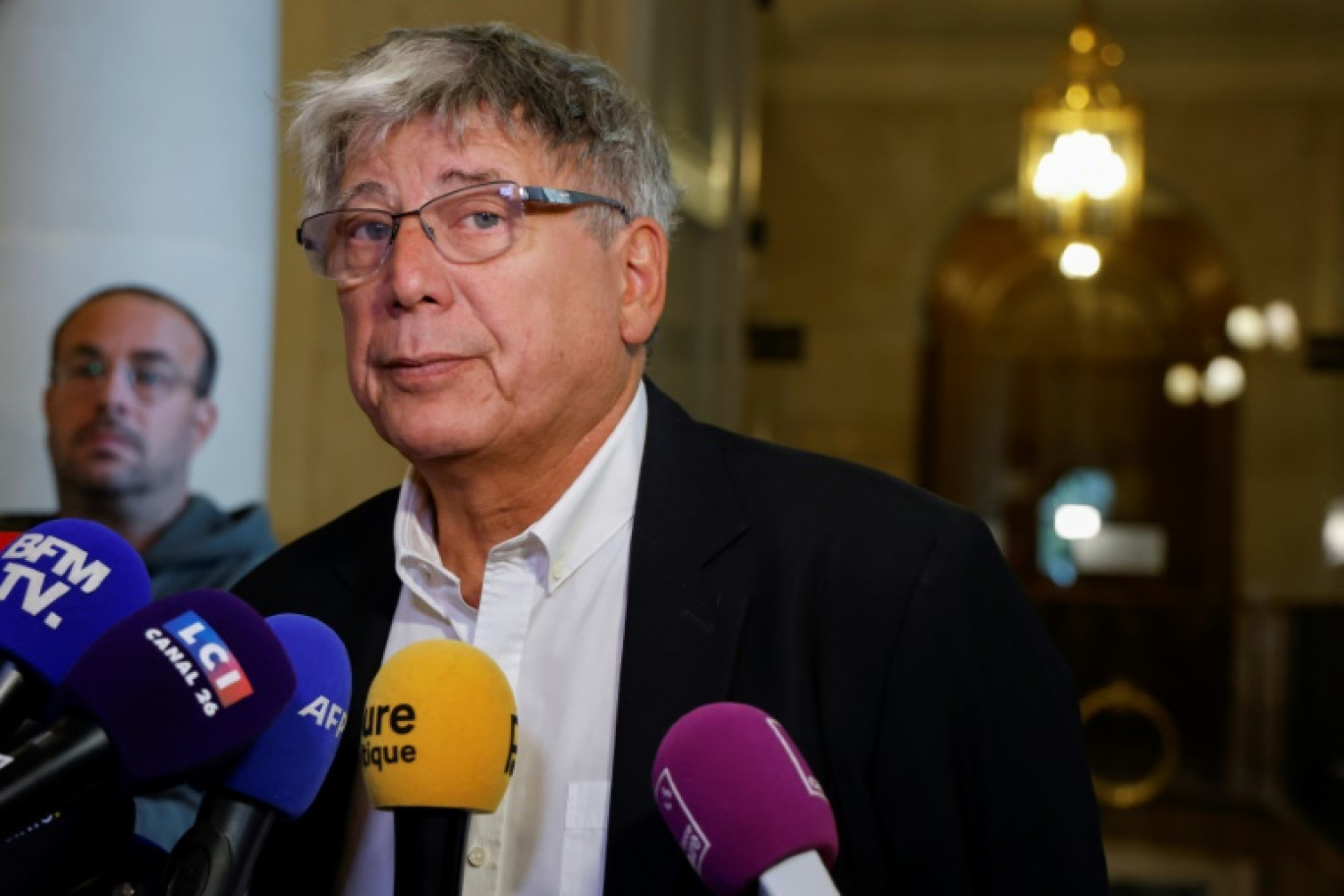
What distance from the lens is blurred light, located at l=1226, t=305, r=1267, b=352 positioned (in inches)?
452

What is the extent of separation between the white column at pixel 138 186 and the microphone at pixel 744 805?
2.48 metres

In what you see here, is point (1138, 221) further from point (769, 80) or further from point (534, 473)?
point (534, 473)

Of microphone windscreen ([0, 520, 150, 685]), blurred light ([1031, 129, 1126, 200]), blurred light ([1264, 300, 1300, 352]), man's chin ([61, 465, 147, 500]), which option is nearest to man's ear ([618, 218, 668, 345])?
microphone windscreen ([0, 520, 150, 685])

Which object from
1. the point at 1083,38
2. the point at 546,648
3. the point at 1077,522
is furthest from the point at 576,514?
the point at 1077,522

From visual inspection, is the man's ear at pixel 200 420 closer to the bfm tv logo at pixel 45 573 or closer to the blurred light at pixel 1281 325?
the bfm tv logo at pixel 45 573

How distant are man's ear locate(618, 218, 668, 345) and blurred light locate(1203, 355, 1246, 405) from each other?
10260mm

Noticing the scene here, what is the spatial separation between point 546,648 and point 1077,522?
10.8 meters

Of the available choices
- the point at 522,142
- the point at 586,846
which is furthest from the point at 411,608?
the point at 522,142

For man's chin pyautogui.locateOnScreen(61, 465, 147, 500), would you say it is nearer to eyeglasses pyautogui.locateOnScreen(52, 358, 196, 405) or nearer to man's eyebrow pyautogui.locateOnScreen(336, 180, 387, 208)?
eyeglasses pyautogui.locateOnScreen(52, 358, 196, 405)

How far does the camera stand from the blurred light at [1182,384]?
1199 centimetres

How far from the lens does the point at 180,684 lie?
46.6 inches

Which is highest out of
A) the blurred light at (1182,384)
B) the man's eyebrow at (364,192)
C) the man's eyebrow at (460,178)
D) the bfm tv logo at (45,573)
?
the blurred light at (1182,384)

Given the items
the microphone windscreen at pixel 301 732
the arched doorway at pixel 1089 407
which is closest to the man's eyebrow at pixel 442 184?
the microphone windscreen at pixel 301 732

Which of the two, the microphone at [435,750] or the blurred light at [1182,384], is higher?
the blurred light at [1182,384]
